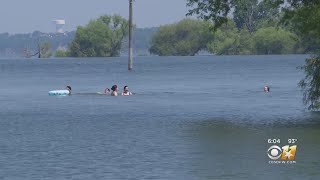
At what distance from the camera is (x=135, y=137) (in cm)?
4181

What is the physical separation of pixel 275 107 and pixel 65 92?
25771 mm

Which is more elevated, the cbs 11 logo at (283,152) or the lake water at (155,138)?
the cbs 11 logo at (283,152)

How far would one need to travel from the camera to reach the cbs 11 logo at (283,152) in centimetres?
3336

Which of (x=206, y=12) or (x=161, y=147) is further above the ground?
(x=206, y=12)

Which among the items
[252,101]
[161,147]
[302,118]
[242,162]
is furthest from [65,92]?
[242,162]

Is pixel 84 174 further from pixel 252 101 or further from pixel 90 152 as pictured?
pixel 252 101

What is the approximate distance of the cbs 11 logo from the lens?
33356mm
